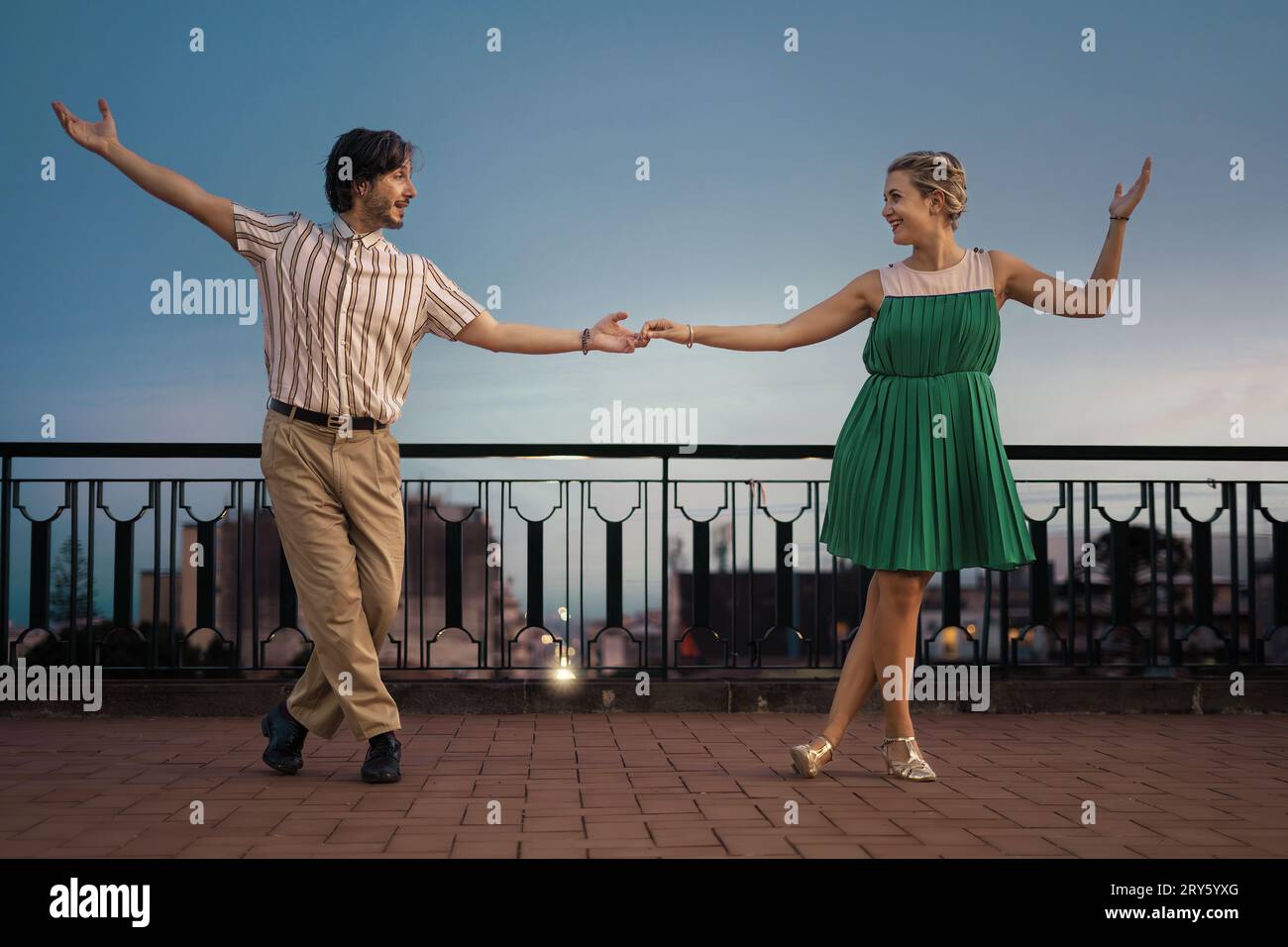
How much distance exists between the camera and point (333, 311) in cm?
374

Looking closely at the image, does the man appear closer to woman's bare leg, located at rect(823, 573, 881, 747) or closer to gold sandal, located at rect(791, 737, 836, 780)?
gold sandal, located at rect(791, 737, 836, 780)

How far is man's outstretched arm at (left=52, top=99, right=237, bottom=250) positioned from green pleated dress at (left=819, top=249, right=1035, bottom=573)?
2166 mm

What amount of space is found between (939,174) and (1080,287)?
0.59 meters

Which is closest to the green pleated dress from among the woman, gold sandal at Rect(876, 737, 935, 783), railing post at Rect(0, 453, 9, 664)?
the woman

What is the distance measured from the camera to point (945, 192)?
3.89m

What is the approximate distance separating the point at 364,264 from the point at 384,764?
5.25 ft

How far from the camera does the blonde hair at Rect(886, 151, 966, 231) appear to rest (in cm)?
389

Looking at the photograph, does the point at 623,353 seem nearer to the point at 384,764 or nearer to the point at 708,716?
the point at 384,764

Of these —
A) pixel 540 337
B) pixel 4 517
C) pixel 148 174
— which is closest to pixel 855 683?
pixel 540 337

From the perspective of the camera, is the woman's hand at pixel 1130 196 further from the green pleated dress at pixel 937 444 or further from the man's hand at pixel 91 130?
the man's hand at pixel 91 130

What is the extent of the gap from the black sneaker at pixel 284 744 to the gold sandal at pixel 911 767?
195 centimetres

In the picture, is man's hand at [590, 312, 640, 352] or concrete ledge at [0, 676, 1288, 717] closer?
man's hand at [590, 312, 640, 352]

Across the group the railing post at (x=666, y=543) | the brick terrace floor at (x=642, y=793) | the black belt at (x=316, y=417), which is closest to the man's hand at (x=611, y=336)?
the black belt at (x=316, y=417)
